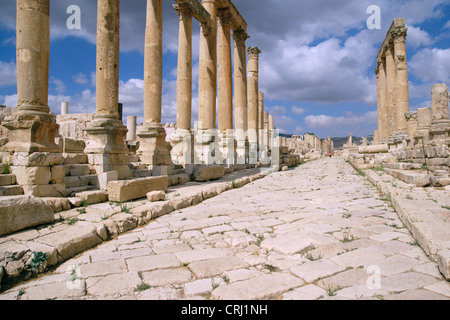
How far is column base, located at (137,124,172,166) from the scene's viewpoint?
9.45 meters

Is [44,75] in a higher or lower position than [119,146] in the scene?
higher

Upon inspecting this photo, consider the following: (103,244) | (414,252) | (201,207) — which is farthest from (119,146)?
(414,252)

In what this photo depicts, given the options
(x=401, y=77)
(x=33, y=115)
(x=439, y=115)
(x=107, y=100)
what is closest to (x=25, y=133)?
(x=33, y=115)

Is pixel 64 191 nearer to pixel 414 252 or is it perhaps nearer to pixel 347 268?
pixel 347 268

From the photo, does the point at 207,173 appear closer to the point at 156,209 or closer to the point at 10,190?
the point at 156,209

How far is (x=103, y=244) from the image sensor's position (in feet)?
13.5

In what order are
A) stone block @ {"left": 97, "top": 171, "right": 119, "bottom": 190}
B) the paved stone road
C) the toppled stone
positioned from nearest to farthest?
the paved stone road → the toppled stone → stone block @ {"left": 97, "top": 171, "right": 119, "bottom": 190}

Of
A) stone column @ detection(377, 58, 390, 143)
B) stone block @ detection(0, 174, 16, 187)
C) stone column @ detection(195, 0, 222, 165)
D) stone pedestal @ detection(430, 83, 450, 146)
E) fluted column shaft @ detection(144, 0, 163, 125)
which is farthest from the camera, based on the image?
stone column @ detection(377, 58, 390, 143)

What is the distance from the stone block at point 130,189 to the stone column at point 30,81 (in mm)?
1624

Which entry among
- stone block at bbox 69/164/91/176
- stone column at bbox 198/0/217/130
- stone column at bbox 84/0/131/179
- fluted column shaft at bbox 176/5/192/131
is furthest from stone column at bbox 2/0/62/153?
stone column at bbox 198/0/217/130

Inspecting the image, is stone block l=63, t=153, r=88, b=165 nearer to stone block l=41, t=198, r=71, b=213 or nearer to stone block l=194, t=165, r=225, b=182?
stone block l=41, t=198, r=71, b=213
